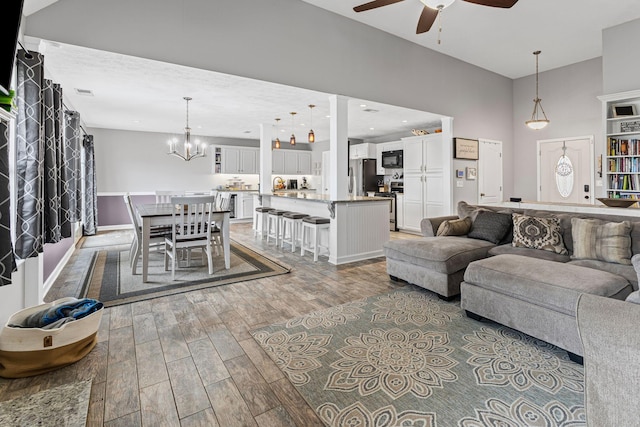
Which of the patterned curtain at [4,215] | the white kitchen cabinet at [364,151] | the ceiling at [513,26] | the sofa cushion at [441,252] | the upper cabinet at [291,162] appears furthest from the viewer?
the upper cabinet at [291,162]

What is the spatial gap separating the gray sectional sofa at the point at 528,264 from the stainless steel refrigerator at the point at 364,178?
482 cm

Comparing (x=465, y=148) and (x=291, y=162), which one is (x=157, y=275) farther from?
(x=291, y=162)

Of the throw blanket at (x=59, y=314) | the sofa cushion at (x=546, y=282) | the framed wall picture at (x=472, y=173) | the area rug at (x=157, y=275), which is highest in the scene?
the framed wall picture at (x=472, y=173)

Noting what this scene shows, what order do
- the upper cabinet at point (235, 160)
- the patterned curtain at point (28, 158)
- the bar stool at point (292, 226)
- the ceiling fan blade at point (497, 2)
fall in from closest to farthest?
the patterned curtain at point (28, 158)
the ceiling fan blade at point (497, 2)
the bar stool at point (292, 226)
the upper cabinet at point (235, 160)

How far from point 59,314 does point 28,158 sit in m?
1.13

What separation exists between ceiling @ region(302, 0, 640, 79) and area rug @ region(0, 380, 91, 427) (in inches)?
185

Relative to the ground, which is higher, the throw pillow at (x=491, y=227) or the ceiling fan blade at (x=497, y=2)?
the ceiling fan blade at (x=497, y=2)

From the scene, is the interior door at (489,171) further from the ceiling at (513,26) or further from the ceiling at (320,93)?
the ceiling at (513,26)

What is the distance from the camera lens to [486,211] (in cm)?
376

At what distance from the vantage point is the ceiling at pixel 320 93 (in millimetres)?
3783

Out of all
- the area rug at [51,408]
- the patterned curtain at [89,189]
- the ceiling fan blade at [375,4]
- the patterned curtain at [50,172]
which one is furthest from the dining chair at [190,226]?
the patterned curtain at [89,189]

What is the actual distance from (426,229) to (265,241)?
10.9 feet

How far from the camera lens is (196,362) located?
204 cm

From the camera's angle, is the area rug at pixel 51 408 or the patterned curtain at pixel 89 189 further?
the patterned curtain at pixel 89 189
